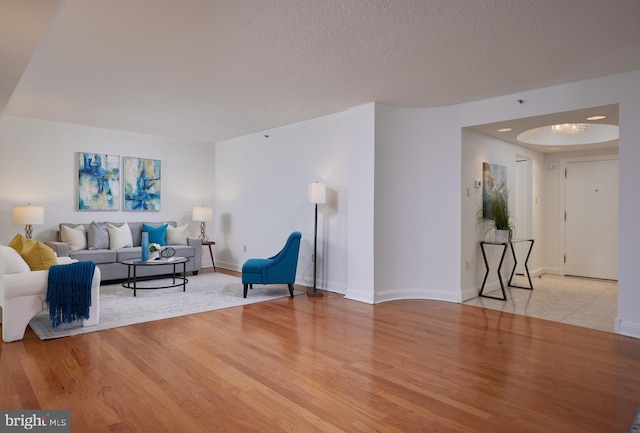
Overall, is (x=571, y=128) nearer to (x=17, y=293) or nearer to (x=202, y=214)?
(x=202, y=214)

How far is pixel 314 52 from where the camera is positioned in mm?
3422

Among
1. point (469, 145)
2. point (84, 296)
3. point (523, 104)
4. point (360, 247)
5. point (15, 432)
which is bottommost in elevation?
point (15, 432)

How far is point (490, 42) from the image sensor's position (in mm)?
3162

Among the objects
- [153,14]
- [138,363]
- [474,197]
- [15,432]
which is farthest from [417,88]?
[15,432]

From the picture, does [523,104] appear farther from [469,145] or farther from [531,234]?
[531,234]

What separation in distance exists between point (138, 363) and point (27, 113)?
4.68m

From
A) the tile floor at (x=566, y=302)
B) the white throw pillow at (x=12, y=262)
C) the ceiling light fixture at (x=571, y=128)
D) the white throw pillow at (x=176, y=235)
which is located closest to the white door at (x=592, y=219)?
the tile floor at (x=566, y=302)

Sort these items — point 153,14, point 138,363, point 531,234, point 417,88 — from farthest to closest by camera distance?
1. point 531,234
2. point 417,88
3. point 138,363
4. point 153,14

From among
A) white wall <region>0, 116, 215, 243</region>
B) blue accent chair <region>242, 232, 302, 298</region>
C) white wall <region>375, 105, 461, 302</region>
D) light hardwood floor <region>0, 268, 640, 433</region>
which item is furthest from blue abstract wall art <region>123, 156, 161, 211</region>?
white wall <region>375, 105, 461, 302</region>

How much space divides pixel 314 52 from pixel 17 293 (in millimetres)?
3351

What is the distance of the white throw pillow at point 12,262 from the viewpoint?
3516mm

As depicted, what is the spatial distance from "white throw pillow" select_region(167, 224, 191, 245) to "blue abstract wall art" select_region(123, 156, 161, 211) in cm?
64

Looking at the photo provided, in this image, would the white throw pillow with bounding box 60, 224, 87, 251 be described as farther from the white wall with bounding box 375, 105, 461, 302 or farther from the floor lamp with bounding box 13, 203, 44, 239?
the white wall with bounding box 375, 105, 461, 302

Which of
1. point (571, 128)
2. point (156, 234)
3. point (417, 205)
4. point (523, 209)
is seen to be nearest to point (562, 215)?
point (523, 209)
